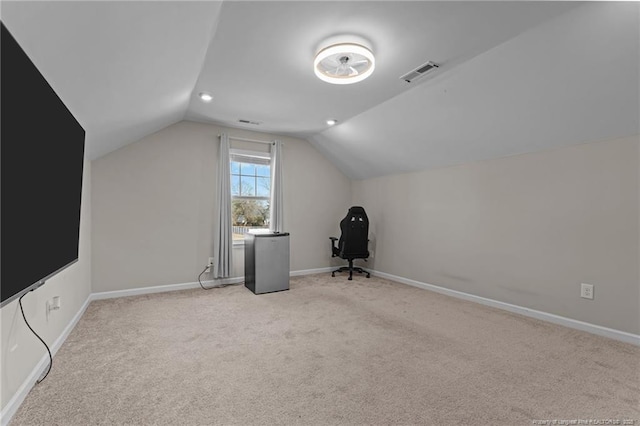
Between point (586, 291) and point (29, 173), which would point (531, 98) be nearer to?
point (586, 291)

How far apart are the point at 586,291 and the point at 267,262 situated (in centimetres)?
347

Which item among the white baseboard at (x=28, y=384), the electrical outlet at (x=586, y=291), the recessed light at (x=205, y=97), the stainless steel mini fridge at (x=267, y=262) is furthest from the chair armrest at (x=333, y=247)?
the white baseboard at (x=28, y=384)

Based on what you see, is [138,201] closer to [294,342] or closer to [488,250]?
[294,342]

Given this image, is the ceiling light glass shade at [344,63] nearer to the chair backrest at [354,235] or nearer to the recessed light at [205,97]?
the recessed light at [205,97]

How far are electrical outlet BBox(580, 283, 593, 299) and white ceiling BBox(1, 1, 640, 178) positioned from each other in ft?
4.44

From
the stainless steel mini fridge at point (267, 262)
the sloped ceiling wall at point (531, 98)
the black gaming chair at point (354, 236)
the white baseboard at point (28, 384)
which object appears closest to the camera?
the white baseboard at point (28, 384)

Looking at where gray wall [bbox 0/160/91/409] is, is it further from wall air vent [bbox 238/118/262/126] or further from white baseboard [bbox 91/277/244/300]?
wall air vent [bbox 238/118/262/126]

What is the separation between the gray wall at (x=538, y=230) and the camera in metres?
2.62

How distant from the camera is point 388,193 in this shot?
5.08 m

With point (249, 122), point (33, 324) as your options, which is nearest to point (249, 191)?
point (249, 122)

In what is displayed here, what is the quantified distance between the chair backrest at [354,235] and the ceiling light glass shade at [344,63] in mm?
2532

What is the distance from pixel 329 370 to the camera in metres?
2.09

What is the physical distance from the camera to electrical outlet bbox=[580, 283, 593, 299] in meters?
2.78

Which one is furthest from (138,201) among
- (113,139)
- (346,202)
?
(346,202)
